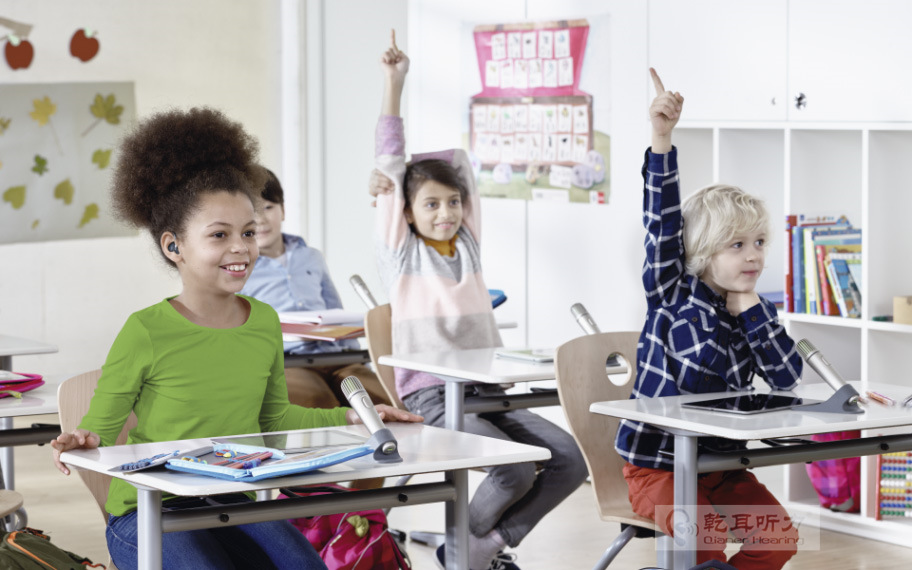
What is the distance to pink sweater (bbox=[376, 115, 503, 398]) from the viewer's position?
12.1 feet

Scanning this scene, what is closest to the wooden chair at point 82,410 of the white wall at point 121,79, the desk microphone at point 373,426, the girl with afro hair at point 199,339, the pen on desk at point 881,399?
the girl with afro hair at point 199,339

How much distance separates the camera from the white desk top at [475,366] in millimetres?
3084

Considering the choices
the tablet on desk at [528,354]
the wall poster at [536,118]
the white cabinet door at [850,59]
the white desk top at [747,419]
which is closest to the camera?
the white desk top at [747,419]

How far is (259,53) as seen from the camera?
22.9 ft

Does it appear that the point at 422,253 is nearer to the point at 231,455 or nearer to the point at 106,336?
the point at 231,455

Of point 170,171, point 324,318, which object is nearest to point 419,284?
point 324,318

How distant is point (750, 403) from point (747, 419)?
20 centimetres

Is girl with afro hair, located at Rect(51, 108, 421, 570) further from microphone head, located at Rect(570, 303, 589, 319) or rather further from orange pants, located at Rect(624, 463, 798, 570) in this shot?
microphone head, located at Rect(570, 303, 589, 319)

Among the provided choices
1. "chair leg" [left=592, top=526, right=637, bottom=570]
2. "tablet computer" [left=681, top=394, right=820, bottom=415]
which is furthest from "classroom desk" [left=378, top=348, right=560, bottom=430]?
"tablet computer" [left=681, top=394, right=820, bottom=415]

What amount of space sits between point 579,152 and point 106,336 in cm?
286

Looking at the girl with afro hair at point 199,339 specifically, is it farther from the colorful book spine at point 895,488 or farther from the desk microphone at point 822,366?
the colorful book spine at point 895,488

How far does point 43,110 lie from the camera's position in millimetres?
6363

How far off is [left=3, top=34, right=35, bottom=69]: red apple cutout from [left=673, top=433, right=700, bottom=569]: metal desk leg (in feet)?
15.7

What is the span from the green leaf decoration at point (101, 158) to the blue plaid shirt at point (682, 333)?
4.20 m
